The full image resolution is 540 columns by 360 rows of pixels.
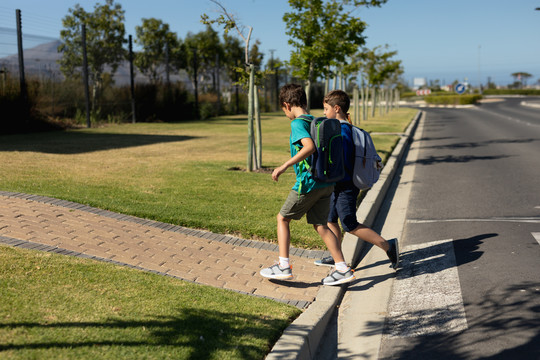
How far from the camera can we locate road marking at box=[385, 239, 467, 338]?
436cm

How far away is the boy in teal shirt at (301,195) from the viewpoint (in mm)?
4742

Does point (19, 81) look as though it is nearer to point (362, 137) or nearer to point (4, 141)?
point (4, 141)

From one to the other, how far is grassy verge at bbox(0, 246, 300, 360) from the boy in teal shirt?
66cm

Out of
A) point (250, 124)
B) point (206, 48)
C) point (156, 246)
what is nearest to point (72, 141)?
point (250, 124)

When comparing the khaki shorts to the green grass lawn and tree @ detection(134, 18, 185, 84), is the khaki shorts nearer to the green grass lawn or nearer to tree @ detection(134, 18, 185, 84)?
the green grass lawn

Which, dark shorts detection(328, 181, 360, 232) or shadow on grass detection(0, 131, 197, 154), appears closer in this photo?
dark shorts detection(328, 181, 360, 232)

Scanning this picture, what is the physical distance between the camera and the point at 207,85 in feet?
133

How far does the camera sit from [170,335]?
3.75 metres

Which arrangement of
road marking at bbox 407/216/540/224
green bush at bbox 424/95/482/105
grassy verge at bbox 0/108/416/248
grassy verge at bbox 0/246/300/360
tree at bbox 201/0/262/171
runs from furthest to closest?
1. green bush at bbox 424/95/482/105
2. tree at bbox 201/0/262/171
3. road marking at bbox 407/216/540/224
4. grassy verge at bbox 0/108/416/248
5. grassy verge at bbox 0/246/300/360

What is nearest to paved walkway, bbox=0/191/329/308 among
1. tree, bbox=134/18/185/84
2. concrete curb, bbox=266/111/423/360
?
concrete curb, bbox=266/111/423/360

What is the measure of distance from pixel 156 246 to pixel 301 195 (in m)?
1.87

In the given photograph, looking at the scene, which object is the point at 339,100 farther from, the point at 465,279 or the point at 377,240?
the point at 465,279

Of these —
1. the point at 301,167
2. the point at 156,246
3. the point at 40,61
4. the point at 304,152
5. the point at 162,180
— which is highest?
the point at 40,61

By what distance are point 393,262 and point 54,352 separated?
3.39 metres
